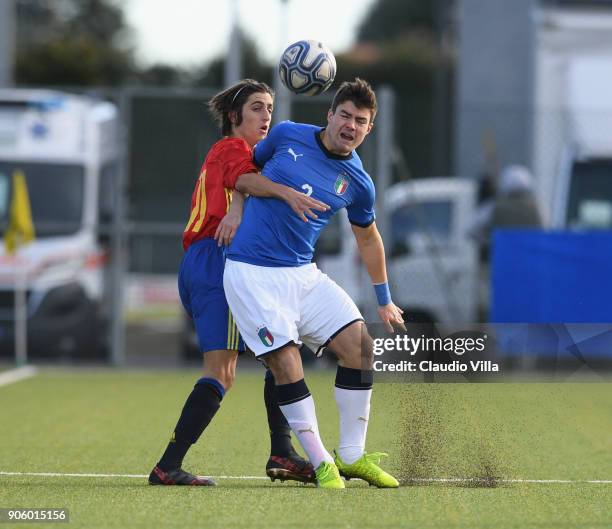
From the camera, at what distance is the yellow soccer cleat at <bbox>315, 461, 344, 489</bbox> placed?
686 centimetres

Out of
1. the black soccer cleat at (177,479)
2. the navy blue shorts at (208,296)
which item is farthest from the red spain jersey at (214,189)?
the black soccer cleat at (177,479)

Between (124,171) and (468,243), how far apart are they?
366 centimetres

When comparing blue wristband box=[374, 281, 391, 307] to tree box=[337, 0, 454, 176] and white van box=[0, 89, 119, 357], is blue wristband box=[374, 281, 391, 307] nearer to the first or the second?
white van box=[0, 89, 119, 357]

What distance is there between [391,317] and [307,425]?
0.65 m

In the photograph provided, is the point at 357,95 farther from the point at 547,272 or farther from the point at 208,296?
the point at 547,272

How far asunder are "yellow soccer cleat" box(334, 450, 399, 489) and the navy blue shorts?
79 centimetres

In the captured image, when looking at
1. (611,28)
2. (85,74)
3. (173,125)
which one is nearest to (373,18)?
(85,74)

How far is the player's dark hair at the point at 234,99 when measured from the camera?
7.34m

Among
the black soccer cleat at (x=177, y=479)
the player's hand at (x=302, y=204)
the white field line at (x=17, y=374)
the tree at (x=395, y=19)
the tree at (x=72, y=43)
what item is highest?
the tree at (x=395, y=19)

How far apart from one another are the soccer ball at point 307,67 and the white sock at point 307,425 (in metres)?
1.57

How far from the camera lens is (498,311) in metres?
14.4

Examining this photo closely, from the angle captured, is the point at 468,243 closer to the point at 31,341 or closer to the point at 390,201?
the point at 390,201

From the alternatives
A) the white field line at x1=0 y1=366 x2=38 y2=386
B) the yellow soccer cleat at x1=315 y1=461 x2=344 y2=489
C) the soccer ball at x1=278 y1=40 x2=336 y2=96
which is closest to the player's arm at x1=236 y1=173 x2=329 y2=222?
the soccer ball at x1=278 y1=40 x2=336 y2=96

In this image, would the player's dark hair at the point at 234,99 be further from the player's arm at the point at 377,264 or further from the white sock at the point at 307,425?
the white sock at the point at 307,425
